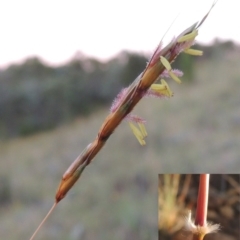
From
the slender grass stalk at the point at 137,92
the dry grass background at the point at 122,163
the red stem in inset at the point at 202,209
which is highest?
the slender grass stalk at the point at 137,92

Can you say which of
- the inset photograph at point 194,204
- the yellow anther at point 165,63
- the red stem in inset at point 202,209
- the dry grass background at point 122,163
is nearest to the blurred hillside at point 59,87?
the dry grass background at point 122,163

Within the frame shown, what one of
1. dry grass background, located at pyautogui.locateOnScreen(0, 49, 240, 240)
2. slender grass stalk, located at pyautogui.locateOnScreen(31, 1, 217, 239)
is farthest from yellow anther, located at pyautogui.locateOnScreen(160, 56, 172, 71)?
dry grass background, located at pyautogui.locateOnScreen(0, 49, 240, 240)

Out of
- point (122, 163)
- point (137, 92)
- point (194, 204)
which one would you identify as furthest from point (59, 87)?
point (137, 92)

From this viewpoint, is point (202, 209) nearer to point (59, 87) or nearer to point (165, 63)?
point (165, 63)

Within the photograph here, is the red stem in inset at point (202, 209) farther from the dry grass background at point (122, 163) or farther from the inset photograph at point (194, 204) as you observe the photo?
the dry grass background at point (122, 163)

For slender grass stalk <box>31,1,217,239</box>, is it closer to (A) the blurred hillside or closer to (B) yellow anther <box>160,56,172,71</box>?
(B) yellow anther <box>160,56,172,71</box>

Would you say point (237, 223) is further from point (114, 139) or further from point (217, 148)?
point (114, 139)

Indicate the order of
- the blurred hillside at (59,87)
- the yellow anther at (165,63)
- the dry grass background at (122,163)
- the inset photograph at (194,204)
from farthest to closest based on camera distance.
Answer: the blurred hillside at (59,87) < the dry grass background at (122,163) < the inset photograph at (194,204) < the yellow anther at (165,63)
